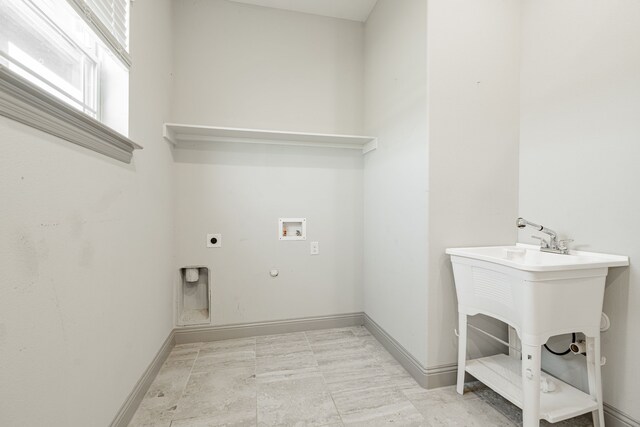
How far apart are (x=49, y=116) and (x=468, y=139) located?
1963 mm

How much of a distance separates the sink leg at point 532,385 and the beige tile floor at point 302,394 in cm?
25

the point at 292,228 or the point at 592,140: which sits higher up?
the point at 592,140

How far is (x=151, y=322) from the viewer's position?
1.73 meters

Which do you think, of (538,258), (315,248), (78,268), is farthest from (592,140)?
(78,268)

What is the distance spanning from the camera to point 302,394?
5.30ft

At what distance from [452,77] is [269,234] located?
177 centimetres

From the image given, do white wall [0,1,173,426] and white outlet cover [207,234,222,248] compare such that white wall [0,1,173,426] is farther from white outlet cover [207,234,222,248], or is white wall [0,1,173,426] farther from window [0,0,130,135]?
white outlet cover [207,234,222,248]

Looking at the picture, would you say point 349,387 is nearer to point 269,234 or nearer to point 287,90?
point 269,234

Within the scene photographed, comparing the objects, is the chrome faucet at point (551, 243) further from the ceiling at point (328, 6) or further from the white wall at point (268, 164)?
the ceiling at point (328, 6)

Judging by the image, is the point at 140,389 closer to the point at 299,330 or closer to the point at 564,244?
the point at 299,330

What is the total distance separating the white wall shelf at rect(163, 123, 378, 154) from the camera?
6.78ft

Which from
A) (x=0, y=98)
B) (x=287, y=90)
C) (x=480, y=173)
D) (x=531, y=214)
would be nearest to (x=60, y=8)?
(x=0, y=98)

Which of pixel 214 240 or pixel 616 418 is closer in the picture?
pixel 616 418

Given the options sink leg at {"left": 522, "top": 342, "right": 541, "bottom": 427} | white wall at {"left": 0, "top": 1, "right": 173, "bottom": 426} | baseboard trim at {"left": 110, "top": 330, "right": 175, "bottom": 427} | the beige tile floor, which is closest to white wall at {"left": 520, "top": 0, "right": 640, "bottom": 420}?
sink leg at {"left": 522, "top": 342, "right": 541, "bottom": 427}
